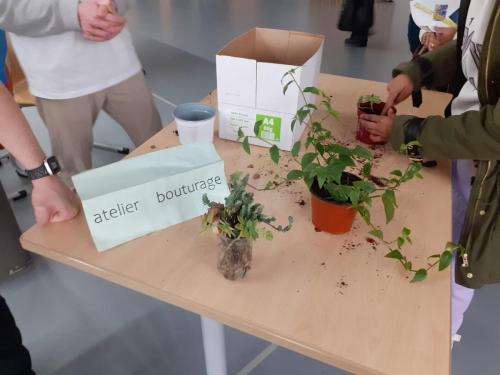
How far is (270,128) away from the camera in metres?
1.05

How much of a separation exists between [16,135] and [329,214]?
66 cm

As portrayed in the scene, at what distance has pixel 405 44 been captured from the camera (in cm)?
382

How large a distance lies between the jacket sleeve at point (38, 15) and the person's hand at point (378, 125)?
900 millimetres

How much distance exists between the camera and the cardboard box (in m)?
0.97

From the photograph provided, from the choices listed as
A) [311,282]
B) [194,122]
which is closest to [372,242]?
[311,282]

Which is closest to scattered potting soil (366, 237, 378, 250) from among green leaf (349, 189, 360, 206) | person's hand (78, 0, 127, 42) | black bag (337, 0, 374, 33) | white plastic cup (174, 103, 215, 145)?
green leaf (349, 189, 360, 206)

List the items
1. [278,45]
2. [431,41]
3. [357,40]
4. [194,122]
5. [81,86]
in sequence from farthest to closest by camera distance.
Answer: [357,40] → [431,41] → [81,86] → [278,45] → [194,122]

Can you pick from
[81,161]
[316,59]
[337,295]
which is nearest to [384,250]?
[337,295]

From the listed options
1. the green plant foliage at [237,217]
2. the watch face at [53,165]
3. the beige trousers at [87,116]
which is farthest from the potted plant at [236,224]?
Result: the beige trousers at [87,116]

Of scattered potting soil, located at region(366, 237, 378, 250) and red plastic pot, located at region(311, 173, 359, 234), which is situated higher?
red plastic pot, located at region(311, 173, 359, 234)

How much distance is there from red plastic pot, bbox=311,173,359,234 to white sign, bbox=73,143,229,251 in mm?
187

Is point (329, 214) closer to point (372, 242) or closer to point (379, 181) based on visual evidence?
point (372, 242)

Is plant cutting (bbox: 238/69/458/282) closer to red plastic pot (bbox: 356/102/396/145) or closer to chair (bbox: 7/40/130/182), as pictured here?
red plastic pot (bbox: 356/102/396/145)

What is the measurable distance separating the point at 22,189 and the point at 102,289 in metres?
0.84
